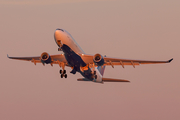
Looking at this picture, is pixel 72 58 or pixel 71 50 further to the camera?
pixel 72 58

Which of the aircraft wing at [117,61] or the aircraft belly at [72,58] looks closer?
the aircraft belly at [72,58]

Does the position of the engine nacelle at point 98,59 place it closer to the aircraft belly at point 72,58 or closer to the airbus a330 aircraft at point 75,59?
the airbus a330 aircraft at point 75,59

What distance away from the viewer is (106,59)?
164 feet

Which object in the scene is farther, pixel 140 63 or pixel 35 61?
pixel 35 61

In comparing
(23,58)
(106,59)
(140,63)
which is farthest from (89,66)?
(23,58)

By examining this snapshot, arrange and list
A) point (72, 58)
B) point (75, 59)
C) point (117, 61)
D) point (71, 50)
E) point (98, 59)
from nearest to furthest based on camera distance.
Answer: point (71, 50)
point (72, 58)
point (75, 59)
point (98, 59)
point (117, 61)

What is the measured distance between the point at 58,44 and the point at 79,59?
174 inches

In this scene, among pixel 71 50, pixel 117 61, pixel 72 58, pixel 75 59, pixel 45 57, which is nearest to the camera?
pixel 71 50

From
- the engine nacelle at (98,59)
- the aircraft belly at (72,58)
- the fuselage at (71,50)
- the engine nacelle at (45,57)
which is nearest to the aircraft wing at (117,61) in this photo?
the fuselage at (71,50)

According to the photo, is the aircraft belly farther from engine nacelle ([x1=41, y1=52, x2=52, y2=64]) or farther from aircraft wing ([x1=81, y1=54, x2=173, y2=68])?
engine nacelle ([x1=41, y1=52, x2=52, y2=64])

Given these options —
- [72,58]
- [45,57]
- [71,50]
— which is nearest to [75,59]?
[72,58]

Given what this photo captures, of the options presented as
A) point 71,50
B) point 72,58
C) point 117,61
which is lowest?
point 117,61

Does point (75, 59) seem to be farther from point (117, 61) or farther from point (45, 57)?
point (117, 61)

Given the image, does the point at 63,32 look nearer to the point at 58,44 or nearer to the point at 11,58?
the point at 58,44
